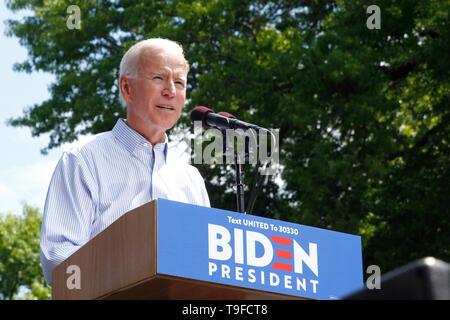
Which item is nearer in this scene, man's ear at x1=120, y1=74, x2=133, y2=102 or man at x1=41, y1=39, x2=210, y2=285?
man at x1=41, y1=39, x2=210, y2=285

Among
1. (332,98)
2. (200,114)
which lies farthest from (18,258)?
(200,114)

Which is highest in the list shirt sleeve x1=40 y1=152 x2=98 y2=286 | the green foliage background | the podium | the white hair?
the green foliage background

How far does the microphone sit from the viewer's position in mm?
3480

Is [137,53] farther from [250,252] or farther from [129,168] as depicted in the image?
[250,252]

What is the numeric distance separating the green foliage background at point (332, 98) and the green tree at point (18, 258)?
21.2 m

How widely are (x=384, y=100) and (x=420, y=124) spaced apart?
2.73 m

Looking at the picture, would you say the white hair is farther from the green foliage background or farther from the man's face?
the green foliage background

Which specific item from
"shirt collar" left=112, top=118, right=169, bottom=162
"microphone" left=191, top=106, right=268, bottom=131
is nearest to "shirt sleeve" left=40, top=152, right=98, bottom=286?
"shirt collar" left=112, top=118, right=169, bottom=162

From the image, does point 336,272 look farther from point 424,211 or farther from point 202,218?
point 424,211

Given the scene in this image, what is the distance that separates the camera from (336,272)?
2.63m

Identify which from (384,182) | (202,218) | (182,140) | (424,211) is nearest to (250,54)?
(182,140)

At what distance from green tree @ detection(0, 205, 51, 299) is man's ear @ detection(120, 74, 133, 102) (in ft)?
107

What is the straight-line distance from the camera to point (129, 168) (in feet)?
10.5


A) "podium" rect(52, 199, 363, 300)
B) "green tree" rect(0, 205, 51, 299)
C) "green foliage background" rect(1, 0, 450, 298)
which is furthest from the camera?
"green tree" rect(0, 205, 51, 299)
